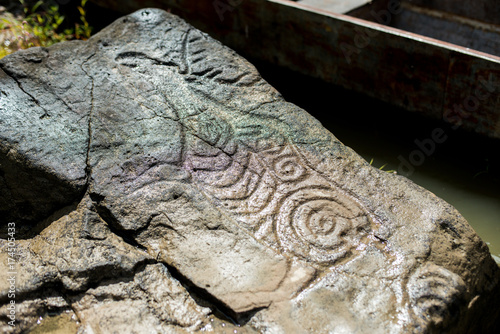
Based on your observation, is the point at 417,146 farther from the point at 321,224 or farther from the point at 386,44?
the point at 321,224

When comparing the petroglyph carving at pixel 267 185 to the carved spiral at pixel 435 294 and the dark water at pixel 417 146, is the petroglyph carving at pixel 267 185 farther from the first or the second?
the dark water at pixel 417 146

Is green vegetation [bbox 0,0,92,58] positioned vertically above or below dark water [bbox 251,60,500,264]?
below

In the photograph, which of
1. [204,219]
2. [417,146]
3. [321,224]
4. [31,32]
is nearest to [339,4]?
[417,146]

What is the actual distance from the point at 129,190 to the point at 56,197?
0.34m

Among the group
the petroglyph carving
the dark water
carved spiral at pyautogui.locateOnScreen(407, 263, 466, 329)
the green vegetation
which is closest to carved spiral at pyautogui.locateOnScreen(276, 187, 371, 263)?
the petroglyph carving

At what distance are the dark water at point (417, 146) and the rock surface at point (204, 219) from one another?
1.03 metres

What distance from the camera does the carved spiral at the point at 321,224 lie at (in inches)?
84.7

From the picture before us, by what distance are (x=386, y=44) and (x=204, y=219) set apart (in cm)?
199

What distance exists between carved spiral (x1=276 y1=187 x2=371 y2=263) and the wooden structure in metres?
Answer: 1.49

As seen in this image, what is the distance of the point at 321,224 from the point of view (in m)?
2.25

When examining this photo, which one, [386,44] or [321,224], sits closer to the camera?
[321,224]

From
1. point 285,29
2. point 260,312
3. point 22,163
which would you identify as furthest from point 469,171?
point 22,163

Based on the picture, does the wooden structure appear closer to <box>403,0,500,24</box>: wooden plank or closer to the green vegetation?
<box>403,0,500,24</box>: wooden plank

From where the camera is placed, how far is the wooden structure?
3.32 m
